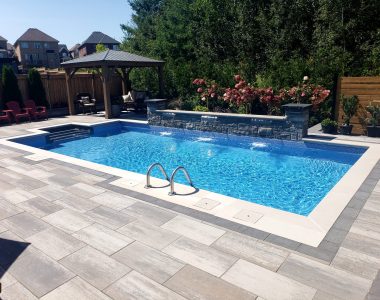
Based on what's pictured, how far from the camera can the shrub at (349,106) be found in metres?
9.65

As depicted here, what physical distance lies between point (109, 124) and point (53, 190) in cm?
826

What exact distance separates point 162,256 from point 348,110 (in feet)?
27.3

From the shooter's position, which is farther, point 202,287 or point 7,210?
point 7,210

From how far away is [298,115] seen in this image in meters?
9.40

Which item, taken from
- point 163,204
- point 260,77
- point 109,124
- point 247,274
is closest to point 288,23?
point 260,77

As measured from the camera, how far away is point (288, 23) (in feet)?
47.7

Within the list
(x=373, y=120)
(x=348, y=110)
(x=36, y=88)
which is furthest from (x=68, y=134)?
(x=373, y=120)

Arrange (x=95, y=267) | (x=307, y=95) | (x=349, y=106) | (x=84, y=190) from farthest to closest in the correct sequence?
(x=307, y=95) → (x=349, y=106) → (x=84, y=190) → (x=95, y=267)

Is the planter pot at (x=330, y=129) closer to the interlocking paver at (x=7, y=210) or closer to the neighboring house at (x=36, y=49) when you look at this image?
the interlocking paver at (x=7, y=210)

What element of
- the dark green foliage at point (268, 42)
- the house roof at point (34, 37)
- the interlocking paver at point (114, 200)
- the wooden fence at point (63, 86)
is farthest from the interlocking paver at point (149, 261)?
the house roof at point (34, 37)

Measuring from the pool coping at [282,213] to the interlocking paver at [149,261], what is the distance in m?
1.04

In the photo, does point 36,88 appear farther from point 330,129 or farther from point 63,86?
point 330,129

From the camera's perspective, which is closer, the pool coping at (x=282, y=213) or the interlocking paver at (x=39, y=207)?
the pool coping at (x=282, y=213)

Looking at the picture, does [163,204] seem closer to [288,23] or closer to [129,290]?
[129,290]
